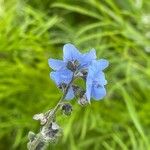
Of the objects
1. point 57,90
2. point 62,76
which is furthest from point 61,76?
point 57,90

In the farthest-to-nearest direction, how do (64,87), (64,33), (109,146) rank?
1. (64,33)
2. (109,146)
3. (64,87)

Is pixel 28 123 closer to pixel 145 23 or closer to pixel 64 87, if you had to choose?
pixel 145 23

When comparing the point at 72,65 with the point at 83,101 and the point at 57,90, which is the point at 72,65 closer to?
the point at 83,101

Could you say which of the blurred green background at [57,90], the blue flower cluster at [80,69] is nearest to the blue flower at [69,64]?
the blue flower cluster at [80,69]

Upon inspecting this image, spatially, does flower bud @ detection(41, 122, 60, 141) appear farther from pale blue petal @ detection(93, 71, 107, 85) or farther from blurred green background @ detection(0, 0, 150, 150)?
blurred green background @ detection(0, 0, 150, 150)

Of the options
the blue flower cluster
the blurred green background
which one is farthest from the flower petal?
the blurred green background

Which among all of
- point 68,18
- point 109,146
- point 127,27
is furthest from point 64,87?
A: point 68,18

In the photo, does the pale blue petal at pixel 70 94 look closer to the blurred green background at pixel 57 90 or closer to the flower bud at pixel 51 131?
the flower bud at pixel 51 131
